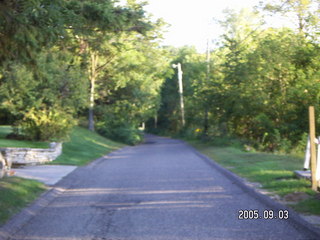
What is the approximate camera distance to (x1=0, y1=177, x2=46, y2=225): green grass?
9.12 meters

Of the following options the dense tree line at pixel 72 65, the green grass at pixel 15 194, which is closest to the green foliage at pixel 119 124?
the dense tree line at pixel 72 65

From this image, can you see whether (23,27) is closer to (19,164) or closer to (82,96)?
(19,164)

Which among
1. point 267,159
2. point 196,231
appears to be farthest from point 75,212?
point 267,159

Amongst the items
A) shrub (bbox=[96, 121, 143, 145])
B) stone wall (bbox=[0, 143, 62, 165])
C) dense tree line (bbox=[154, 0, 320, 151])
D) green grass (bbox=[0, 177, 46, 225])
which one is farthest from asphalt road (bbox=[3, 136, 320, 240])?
shrub (bbox=[96, 121, 143, 145])

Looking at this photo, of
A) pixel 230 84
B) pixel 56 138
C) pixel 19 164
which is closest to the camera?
pixel 19 164

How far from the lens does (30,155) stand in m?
18.4

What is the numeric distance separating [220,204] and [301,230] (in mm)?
2677

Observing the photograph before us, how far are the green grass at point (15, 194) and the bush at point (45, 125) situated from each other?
1048 centimetres

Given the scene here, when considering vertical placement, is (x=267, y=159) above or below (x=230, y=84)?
below

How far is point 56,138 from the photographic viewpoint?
930 inches

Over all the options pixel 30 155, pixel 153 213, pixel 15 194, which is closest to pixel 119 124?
pixel 30 155

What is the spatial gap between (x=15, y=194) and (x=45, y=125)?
12.9 metres

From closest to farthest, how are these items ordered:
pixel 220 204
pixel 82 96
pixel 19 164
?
pixel 220 204 < pixel 19 164 < pixel 82 96

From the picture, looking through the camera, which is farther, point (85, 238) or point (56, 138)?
point (56, 138)
